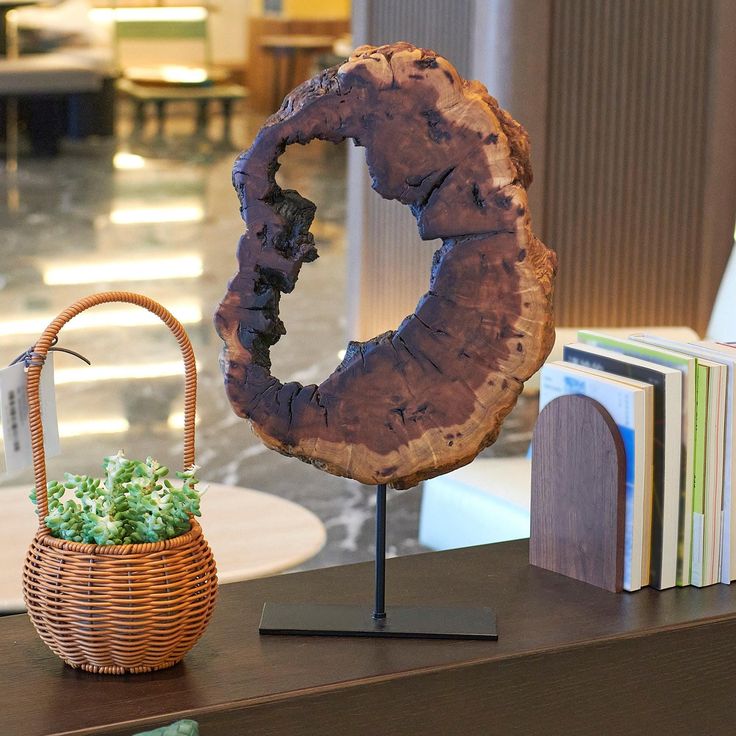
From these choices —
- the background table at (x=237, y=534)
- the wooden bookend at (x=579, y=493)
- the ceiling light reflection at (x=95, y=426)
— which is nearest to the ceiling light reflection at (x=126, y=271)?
the ceiling light reflection at (x=95, y=426)

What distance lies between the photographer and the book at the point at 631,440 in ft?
4.77

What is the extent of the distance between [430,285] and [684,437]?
386 mm

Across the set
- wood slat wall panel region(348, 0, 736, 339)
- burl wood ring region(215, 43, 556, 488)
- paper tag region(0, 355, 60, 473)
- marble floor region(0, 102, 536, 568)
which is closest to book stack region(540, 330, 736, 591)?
burl wood ring region(215, 43, 556, 488)

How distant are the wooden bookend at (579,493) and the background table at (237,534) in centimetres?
54

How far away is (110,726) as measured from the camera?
1.19 meters

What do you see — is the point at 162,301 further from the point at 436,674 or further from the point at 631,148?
the point at 436,674

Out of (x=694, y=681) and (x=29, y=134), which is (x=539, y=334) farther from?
(x=29, y=134)

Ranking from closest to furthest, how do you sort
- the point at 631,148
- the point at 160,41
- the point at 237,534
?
the point at 237,534
the point at 631,148
the point at 160,41

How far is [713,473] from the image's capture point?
1.49m

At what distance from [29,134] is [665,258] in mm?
6886

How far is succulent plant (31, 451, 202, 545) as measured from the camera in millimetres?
1242

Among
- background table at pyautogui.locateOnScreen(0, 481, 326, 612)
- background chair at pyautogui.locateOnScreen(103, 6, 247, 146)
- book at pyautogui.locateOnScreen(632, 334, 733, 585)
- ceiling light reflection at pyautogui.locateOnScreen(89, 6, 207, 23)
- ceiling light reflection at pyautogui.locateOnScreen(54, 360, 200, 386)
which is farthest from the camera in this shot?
ceiling light reflection at pyautogui.locateOnScreen(89, 6, 207, 23)

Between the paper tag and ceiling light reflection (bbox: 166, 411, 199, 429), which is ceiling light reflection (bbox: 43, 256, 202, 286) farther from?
the paper tag

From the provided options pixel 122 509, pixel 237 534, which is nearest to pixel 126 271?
pixel 237 534
